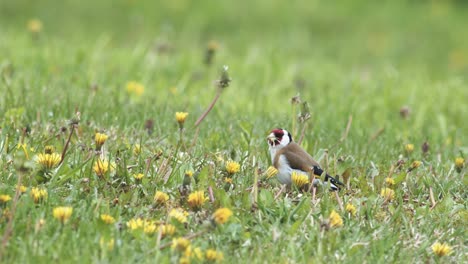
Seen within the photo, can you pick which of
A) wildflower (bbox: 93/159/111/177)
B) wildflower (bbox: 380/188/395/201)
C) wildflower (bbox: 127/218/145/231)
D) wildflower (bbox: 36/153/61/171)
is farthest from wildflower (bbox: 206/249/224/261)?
wildflower (bbox: 380/188/395/201)

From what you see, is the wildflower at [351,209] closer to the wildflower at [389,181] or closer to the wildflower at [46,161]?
the wildflower at [389,181]

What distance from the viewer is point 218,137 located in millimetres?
4805

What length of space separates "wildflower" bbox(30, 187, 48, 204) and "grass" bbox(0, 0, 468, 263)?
1.0 inches

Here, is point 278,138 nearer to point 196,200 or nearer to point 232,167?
point 232,167

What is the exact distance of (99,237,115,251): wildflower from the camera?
319 centimetres

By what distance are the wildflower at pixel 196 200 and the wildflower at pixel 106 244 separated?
0.43m

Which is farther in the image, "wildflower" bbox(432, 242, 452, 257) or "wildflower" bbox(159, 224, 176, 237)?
"wildflower" bbox(432, 242, 452, 257)

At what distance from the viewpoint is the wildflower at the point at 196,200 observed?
11.6 ft

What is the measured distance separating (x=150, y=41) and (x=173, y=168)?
5063 millimetres

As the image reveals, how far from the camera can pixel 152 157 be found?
414cm

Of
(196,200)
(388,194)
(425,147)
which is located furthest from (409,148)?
(196,200)

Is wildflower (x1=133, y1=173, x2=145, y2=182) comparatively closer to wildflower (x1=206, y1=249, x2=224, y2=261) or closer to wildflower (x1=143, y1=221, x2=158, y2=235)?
wildflower (x1=143, y1=221, x2=158, y2=235)

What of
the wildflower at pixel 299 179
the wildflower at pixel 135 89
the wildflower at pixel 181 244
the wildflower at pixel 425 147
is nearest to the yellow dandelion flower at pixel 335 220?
the wildflower at pixel 299 179

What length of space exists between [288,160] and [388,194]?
52 cm
